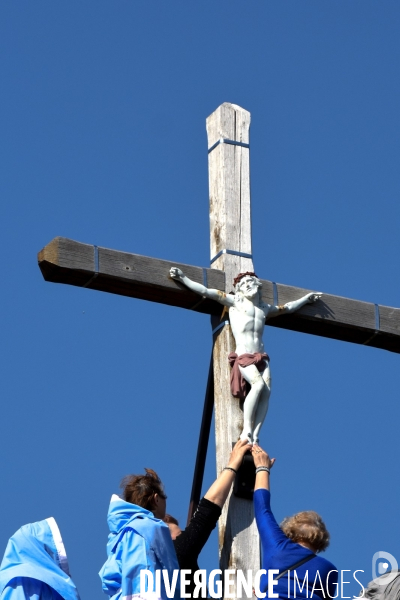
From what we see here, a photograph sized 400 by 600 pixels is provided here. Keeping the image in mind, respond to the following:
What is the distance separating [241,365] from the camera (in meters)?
8.88

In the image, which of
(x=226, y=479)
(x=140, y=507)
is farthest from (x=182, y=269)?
(x=140, y=507)

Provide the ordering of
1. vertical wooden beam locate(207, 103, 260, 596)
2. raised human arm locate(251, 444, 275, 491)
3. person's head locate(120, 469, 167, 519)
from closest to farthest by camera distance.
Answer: person's head locate(120, 469, 167, 519) → raised human arm locate(251, 444, 275, 491) → vertical wooden beam locate(207, 103, 260, 596)

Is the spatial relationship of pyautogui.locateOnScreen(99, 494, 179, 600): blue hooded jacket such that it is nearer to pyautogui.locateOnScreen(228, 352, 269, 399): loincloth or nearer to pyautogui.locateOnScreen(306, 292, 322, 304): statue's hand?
pyautogui.locateOnScreen(228, 352, 269, 399): loincloth

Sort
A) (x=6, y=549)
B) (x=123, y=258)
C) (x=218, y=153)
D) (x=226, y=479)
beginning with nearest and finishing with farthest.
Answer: (x=6, y=549) < (x=226, y=479) < (x=123, y=258) < (x=218, y=153)

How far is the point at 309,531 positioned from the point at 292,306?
2.60m

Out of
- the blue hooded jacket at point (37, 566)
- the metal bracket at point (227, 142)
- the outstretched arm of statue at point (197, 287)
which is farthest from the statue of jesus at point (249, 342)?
the blue hooded jacket at point (37, 566)

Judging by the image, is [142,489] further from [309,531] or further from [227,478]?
[227,478]

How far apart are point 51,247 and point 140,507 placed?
87.0 inches

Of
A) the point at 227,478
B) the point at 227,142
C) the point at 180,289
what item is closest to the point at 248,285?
the point at 180,289

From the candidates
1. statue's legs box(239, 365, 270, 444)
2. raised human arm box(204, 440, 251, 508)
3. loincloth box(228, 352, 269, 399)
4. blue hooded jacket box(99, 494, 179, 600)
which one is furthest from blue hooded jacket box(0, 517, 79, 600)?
loincloth box(228, 352, 269, 399)

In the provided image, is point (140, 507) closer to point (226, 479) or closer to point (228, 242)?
point (226, 479)

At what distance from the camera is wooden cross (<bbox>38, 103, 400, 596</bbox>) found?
8516mm

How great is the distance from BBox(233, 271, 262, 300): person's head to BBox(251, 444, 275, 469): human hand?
3.66 ft

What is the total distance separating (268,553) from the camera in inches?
276
